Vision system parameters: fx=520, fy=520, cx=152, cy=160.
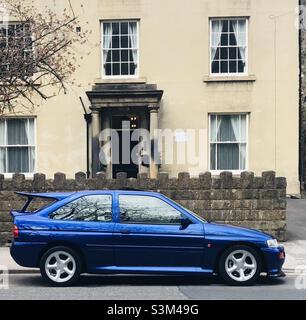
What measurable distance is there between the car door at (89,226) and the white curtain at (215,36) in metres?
11.4

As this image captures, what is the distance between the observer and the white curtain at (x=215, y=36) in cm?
1858

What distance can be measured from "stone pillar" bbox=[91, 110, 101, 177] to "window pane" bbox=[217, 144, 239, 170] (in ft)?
14.2

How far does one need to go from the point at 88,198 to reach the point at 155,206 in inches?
43.5

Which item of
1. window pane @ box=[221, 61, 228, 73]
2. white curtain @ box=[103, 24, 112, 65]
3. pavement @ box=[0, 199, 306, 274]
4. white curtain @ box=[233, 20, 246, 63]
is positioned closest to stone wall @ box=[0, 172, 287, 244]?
pavement @ box=[0, 199, 306, 274]

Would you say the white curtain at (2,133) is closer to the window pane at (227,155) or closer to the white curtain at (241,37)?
the window pane at (227,155)

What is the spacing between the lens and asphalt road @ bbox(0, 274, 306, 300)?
747cm

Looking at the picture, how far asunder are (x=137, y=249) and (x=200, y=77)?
37.4ft

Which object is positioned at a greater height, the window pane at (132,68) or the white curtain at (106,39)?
the white curtain at (106,39)

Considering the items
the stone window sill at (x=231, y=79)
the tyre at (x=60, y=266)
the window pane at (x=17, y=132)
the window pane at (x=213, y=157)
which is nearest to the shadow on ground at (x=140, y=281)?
the tyre at (x=60, y=266)

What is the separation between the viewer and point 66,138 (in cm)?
1866

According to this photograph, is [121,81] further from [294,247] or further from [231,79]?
[294,247]

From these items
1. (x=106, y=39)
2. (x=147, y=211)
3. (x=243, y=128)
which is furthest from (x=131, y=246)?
(x=106, y=39)

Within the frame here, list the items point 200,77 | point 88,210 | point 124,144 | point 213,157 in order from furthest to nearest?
point 124,144 < point 213,157 < point 200,77 < point 88,210

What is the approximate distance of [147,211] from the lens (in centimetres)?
846
